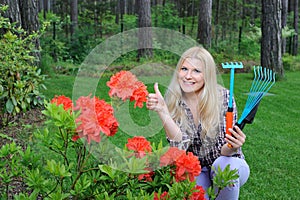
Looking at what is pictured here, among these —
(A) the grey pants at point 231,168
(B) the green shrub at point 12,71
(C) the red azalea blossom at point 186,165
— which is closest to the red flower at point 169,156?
(C) the red azalea blossom at point 186,165

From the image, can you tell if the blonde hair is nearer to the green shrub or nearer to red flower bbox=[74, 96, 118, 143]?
red flower bbox=[74, 96, 118, 143]

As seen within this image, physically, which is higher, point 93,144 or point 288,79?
point 93,144

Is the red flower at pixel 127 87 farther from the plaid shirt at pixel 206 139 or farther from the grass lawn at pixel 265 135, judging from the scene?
the plaid shirt at pixel 206 139

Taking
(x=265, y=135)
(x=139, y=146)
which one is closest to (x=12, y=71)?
(x=139, y=146)

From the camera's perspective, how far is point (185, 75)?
2.21 metres

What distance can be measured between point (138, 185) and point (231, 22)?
23035mm

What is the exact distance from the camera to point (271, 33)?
9422 mm

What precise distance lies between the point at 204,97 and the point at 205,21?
1072cm

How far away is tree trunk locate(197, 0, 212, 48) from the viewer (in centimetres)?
1247

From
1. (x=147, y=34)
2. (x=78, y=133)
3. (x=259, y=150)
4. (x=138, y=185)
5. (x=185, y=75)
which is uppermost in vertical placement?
(x=147, y=34)

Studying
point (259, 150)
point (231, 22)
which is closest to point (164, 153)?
point (259, 150)

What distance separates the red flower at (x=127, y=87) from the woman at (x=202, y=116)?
40 centimetres

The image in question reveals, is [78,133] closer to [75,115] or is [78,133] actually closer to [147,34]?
[75,115]

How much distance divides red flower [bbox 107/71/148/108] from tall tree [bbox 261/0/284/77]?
8411 mm
